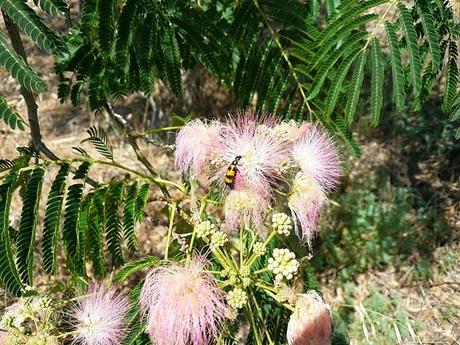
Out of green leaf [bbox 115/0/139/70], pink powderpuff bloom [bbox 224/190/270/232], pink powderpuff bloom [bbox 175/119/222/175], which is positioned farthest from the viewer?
green leaf [bbox 115/0/139/70]

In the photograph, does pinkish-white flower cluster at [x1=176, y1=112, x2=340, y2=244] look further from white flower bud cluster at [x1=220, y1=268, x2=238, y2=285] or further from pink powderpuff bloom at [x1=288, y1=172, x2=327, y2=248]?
white flower bud cluster at [x1=220, y1=268, x2=238, y2=285]

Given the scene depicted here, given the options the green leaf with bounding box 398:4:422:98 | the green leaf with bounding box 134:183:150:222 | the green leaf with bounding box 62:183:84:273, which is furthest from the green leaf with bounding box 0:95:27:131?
the green leaf with bounding box 398:4:422:98

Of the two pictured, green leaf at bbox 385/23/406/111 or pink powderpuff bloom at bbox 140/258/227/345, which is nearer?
pink powderpuff bloom at bbox 140/258/227/345

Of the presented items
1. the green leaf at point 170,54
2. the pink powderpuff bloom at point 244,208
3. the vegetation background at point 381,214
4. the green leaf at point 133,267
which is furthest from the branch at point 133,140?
the pink powderpuff bloom at point 244,208

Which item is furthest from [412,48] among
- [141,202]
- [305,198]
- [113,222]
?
[113,222]

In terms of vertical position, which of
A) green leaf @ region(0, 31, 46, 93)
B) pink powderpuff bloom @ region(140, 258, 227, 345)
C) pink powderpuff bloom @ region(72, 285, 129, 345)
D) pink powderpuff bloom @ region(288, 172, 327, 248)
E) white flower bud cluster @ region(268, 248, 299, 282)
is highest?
green leaf @ region(0, 31, 46, 93)

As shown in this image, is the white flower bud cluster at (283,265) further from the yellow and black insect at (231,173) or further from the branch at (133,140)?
the branch at (133,140)
